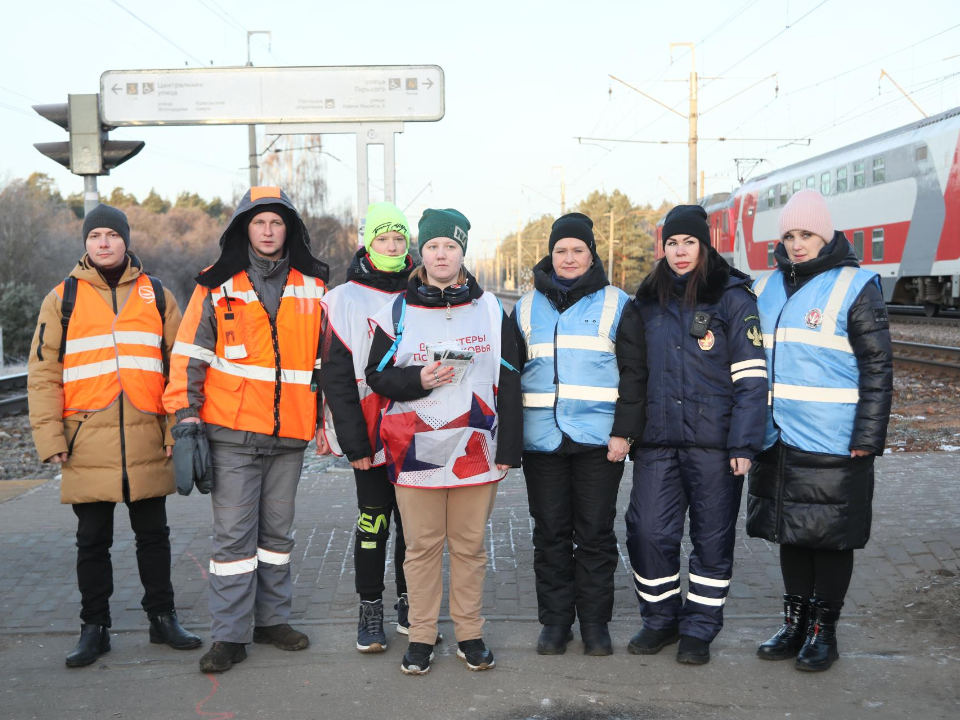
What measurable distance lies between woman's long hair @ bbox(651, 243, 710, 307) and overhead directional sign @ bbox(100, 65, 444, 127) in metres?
7.32

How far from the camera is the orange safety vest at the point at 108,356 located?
14.0 feet

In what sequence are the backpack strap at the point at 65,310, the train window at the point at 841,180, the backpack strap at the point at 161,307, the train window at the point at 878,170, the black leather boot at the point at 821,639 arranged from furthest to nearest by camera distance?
1. the train window at the point at 841,180
2. the train window at the point at 878,170
3. the backpack strap at the point at 161,307
4. the backpack strap at the point at 65,310
5. the black leather boot at the point at 821,639

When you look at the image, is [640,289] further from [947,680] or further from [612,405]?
[947,680]

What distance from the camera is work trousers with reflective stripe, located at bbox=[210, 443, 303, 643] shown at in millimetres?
Result: 4188

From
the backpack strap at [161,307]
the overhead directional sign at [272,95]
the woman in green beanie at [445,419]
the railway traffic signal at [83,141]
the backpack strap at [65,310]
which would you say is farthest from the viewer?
the overhead directional sign at [272,95]

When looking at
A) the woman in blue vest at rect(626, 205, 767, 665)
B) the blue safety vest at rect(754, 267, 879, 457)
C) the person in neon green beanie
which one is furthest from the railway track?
the person in neon green beanie

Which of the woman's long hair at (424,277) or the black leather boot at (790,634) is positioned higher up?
the woman's long hair at (424,277)

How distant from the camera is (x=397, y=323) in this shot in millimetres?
4070

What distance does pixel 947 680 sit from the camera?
376 cm

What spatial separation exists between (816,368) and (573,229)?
4.04 ft

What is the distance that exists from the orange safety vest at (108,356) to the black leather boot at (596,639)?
7.38ft

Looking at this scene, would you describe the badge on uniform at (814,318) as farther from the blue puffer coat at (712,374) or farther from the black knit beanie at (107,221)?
the black knit beanie at (107,221)

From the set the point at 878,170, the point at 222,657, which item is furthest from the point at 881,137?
the point at 222,657

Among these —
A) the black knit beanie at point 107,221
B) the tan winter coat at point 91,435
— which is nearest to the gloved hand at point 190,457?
the tan winter coat at point 91,435
